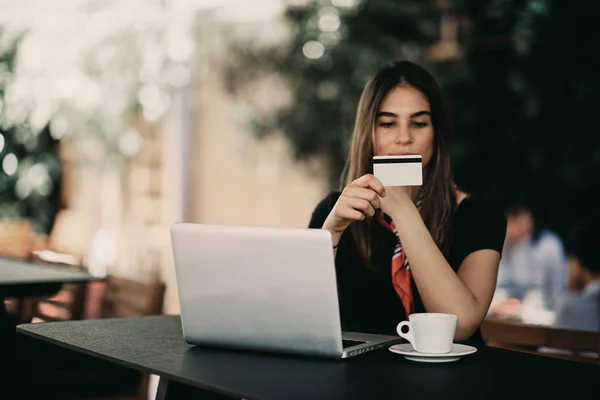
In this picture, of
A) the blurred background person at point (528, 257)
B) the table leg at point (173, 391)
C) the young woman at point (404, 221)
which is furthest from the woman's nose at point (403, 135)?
the blurred background person at point (528, 257)

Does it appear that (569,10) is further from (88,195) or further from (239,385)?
(88,195)

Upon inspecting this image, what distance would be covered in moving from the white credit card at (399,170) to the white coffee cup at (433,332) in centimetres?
29

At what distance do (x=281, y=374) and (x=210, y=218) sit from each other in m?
7.28

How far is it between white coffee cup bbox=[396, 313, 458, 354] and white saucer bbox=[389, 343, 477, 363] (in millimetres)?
17

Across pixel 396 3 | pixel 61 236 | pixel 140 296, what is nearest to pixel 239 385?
pixel 140 296

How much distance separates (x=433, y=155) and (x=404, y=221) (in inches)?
13.2

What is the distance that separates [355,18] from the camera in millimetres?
6145

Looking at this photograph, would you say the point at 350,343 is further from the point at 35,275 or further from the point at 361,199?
the point at 35,275

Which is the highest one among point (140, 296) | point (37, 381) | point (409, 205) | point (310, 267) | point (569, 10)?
point (569, 10)

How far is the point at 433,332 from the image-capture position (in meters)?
1.71

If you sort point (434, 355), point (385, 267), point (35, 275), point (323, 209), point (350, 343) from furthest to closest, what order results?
point (35, 275)
point (323, 209)
point (385, 267)
point (350, 343)
point (434, 355)

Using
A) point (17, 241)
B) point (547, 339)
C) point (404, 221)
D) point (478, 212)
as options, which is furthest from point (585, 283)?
point (17, 241)

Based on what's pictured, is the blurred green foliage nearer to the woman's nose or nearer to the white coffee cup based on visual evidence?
the woman's nose

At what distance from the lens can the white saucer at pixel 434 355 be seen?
5.56ft
